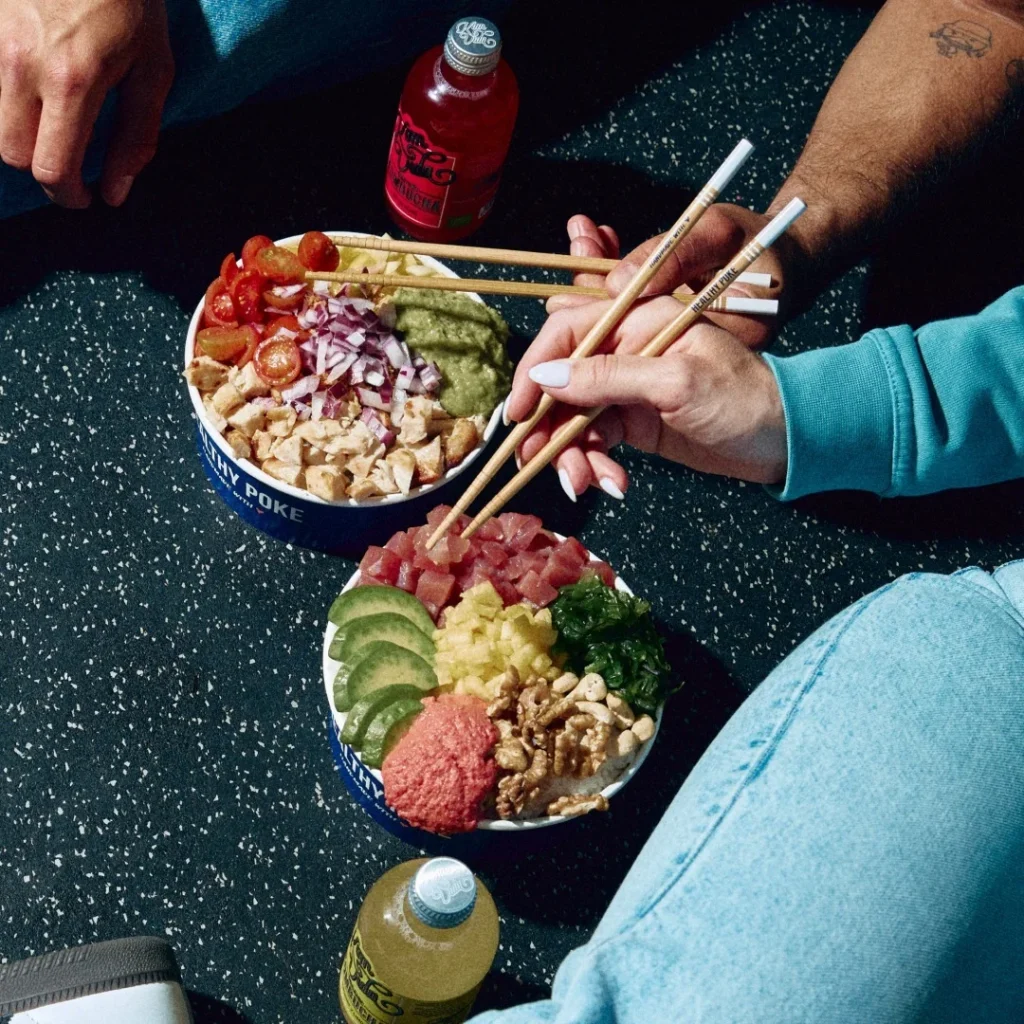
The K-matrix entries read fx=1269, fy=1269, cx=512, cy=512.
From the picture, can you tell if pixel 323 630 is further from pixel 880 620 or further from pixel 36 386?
pixel 880 620

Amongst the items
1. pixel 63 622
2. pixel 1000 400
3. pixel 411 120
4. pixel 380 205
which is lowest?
pixel 63 622

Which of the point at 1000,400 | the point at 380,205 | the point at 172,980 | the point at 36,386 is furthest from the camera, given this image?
the point at 380,205

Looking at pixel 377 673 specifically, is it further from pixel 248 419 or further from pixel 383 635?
pixel 248 419

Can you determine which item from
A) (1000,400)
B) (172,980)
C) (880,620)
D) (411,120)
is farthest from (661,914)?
(411,120)

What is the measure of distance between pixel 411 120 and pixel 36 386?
47 centimetres

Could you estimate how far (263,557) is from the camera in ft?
4.14

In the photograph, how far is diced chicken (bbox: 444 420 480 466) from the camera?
118 centimetres

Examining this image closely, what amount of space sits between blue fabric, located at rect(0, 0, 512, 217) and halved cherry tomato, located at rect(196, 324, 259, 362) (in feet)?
0.77

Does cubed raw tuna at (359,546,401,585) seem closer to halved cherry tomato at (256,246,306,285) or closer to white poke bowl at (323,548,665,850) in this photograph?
white poke bowl at (323,548,665,850)

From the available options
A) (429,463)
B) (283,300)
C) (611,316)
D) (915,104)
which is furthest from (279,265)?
(915,104)

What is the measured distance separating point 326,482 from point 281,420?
0.26 feet

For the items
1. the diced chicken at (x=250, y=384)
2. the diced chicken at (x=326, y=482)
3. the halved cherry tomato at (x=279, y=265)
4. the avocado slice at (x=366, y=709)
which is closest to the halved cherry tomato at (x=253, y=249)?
the halved cherry tomato at (x=279, y=265)

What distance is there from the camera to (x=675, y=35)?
163 centimetres

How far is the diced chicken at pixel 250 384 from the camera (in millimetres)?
1170
